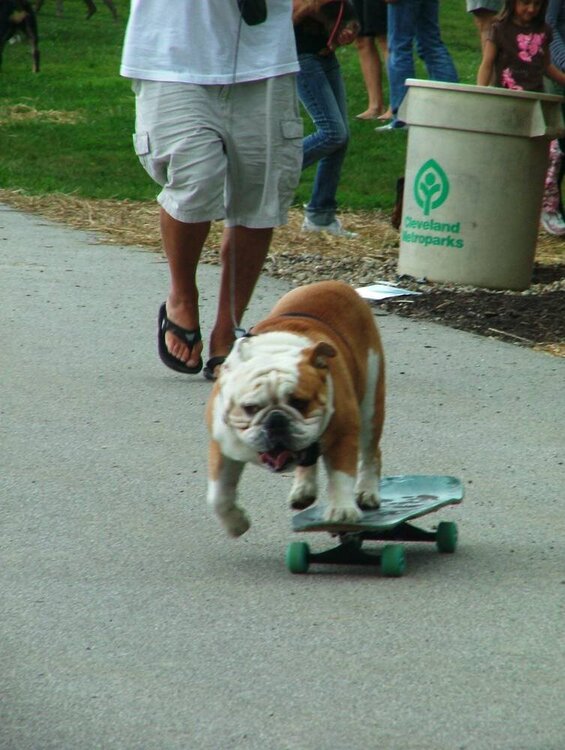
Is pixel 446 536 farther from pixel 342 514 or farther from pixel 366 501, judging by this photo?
pixel 342 514

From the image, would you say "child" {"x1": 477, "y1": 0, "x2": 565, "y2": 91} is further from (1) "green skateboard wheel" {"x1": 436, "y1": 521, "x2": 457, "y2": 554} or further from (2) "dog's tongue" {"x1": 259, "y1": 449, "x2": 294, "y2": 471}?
(2) "dog's tongue" {"x1": 259, "y1": 449, "x2": 294, "y2": 471}

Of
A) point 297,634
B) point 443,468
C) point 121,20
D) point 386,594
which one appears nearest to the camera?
point 297,634

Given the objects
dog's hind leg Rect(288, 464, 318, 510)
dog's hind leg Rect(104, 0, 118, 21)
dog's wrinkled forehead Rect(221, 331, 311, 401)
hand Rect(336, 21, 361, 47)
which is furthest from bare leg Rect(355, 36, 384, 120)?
dog's hind leg Rect(104, 0, 118, 21)

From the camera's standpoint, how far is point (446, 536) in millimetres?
4453

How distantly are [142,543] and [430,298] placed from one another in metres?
4.28

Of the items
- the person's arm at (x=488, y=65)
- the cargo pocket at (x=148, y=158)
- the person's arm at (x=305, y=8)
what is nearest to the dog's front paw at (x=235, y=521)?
the cargo pocket at (x=148, y=158)

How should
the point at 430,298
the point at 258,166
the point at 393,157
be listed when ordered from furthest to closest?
the point at 393,157
the point at 430,298
the point at 258,166

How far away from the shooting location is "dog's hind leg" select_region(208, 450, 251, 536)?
13.9ft

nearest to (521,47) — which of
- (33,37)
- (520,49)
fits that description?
(520,49)

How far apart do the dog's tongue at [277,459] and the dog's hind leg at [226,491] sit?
213mm

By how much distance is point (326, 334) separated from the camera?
4.37m

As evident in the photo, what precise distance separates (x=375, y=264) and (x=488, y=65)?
5.67ft

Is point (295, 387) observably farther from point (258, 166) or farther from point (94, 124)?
point (94, 124)

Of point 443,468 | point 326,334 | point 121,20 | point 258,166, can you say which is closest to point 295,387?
point 326,334
